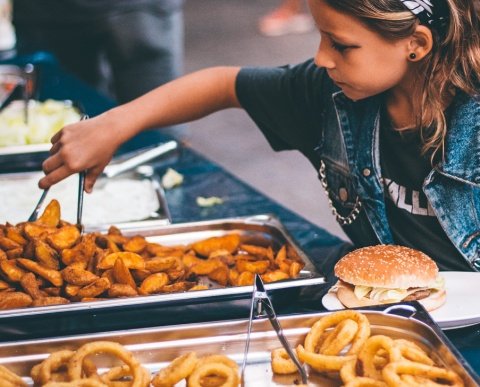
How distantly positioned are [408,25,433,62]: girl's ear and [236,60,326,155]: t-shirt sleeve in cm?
45

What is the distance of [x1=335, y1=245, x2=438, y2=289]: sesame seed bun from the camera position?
154cm

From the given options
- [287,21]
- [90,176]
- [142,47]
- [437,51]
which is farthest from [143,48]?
[287,21]

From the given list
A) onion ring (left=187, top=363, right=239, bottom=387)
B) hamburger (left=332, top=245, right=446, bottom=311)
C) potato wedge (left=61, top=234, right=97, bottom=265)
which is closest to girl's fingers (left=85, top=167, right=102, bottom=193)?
potato wedge (left=61, top=234, right=97, bottom=265)

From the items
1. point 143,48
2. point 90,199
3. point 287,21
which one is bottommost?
point 287,21

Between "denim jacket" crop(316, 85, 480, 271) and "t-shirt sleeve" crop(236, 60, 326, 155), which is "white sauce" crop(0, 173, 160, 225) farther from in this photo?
"denim jacket" crop(316, 85, 480, 271)

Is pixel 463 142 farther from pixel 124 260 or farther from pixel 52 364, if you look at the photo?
pixel 52 364

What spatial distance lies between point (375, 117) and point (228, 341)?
0.85 m

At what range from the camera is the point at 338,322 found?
138 centimetres

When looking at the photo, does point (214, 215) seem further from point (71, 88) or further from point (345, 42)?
point (71, 88)

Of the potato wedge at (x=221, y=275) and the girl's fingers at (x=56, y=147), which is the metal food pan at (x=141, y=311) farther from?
the girl's fingers at (x=56, y=147)

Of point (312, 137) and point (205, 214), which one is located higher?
point (312, 137)

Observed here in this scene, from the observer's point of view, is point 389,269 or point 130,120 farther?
point 130,120

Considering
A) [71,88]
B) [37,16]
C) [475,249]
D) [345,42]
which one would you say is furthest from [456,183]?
[37,16]

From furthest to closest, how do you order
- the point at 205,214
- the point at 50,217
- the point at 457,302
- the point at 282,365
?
the point at 205,214, the point at 50,217, the point at 457,302, the point at 282,365
